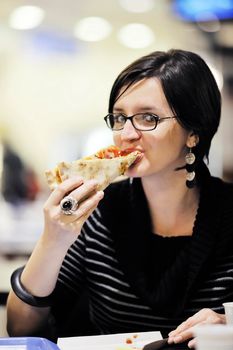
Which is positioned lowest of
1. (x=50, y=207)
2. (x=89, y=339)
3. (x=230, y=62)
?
(x=89, y=339)

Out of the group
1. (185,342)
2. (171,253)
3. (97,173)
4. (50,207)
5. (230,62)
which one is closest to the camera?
(185,342)

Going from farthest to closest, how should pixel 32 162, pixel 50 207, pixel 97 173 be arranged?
1. pixel 32 162
2. pixel 97 173
3. pixel 50 207

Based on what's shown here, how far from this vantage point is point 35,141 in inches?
220

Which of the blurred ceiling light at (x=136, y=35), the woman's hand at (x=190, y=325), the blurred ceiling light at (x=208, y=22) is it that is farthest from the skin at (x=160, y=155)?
the blurred ceiling light at (x=136, y=35)

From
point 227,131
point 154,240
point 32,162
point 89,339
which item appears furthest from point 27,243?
point 89,339

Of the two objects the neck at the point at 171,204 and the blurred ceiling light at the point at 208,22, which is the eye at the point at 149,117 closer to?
the neck at the point at 171,204

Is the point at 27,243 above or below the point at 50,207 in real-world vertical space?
below

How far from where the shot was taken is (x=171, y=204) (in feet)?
6.32

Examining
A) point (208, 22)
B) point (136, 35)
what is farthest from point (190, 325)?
point (136, 35)

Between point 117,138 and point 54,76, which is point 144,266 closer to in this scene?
point 117,138

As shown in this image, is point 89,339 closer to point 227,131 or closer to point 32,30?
point 227,131

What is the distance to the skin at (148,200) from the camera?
1.49 m

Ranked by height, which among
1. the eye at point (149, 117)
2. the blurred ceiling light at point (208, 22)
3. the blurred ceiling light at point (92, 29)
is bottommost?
the eye at point (149, 117)

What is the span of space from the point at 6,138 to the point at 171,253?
12.9 ft
